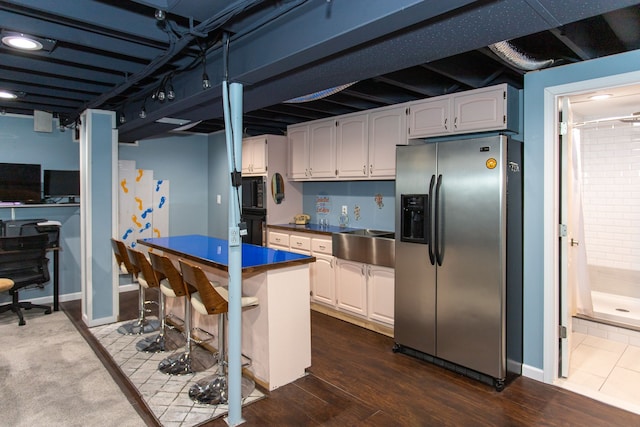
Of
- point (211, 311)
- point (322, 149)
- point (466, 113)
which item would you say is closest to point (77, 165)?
point (322, 149)

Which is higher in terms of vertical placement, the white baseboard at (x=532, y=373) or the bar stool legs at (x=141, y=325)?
the bar stool legs at (x=141, y=325)

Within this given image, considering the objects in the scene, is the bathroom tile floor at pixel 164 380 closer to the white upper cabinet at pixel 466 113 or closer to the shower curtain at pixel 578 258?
the white upper cabinet at pixel 466 113

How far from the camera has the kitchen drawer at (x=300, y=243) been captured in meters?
4.66

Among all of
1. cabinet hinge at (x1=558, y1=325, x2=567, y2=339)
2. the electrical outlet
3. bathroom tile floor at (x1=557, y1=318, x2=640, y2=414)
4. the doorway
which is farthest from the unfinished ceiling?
bathroom tile floor at (x1=557, y1=318, x2=640, y2=414)

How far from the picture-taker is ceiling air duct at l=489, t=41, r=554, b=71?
237 centimetres

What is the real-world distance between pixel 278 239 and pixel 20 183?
3241mm

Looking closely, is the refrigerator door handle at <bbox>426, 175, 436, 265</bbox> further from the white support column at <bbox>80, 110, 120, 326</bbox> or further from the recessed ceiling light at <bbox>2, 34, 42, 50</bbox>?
the white support column at <bbox>80, 110, 120, 326</bbox>

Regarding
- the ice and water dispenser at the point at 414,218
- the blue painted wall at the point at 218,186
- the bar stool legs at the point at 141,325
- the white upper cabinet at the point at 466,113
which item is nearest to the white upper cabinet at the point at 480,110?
the white upper cabinet at the point at 466,113

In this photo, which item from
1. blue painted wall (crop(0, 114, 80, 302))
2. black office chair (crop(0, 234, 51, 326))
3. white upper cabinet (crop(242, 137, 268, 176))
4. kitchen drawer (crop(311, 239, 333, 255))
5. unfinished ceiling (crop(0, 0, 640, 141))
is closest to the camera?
unfinished ceiling (crop(0, 0, 640, 141))

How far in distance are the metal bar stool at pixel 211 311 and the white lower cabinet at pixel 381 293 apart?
152 centimetres

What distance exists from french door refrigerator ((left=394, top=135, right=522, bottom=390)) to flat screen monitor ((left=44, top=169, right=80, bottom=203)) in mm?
4313

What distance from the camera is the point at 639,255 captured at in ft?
14.5

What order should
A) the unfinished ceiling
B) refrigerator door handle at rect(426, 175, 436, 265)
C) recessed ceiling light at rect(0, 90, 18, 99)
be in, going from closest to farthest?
the unfinished ceiling → refrigerator door handle at rect(426, 175, 436, 265) → recessed ceiling light at rect(0, 90, 18, 99)

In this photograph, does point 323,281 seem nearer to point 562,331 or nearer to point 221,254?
point 221,254
